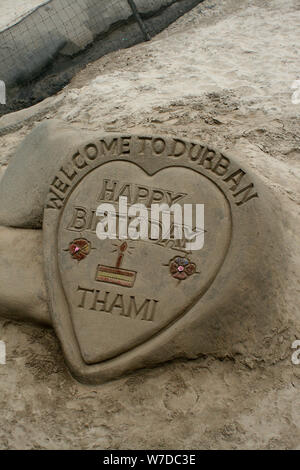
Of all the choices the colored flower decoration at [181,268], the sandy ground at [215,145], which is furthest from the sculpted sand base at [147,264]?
the sandy ground at [215,145]

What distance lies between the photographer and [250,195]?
8.61 ft

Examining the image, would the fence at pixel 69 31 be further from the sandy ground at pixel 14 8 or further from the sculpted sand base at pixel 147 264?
the sculpted sand base at pixel 147 264

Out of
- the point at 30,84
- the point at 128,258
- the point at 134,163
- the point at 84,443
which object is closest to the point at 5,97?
the point at 30,84

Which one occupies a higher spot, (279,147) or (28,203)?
(28,203)

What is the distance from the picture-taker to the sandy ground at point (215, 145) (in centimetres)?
232

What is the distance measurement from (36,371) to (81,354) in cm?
25

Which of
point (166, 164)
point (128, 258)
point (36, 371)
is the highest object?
point (166, 164)

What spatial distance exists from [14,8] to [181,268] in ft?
15.5

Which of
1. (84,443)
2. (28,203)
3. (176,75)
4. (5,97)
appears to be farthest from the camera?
(5,97)

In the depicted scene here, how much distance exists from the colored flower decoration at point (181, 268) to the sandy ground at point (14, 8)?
4051mm

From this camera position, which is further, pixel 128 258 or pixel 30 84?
pixel 30 84

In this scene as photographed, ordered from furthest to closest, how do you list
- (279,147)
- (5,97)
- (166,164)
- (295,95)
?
(5,97) → (295,95) → (279,147) → (166,164)

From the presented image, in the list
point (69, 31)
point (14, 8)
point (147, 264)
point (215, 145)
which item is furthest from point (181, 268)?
point (14, 8)

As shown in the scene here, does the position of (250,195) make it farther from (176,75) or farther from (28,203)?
(176,75)
